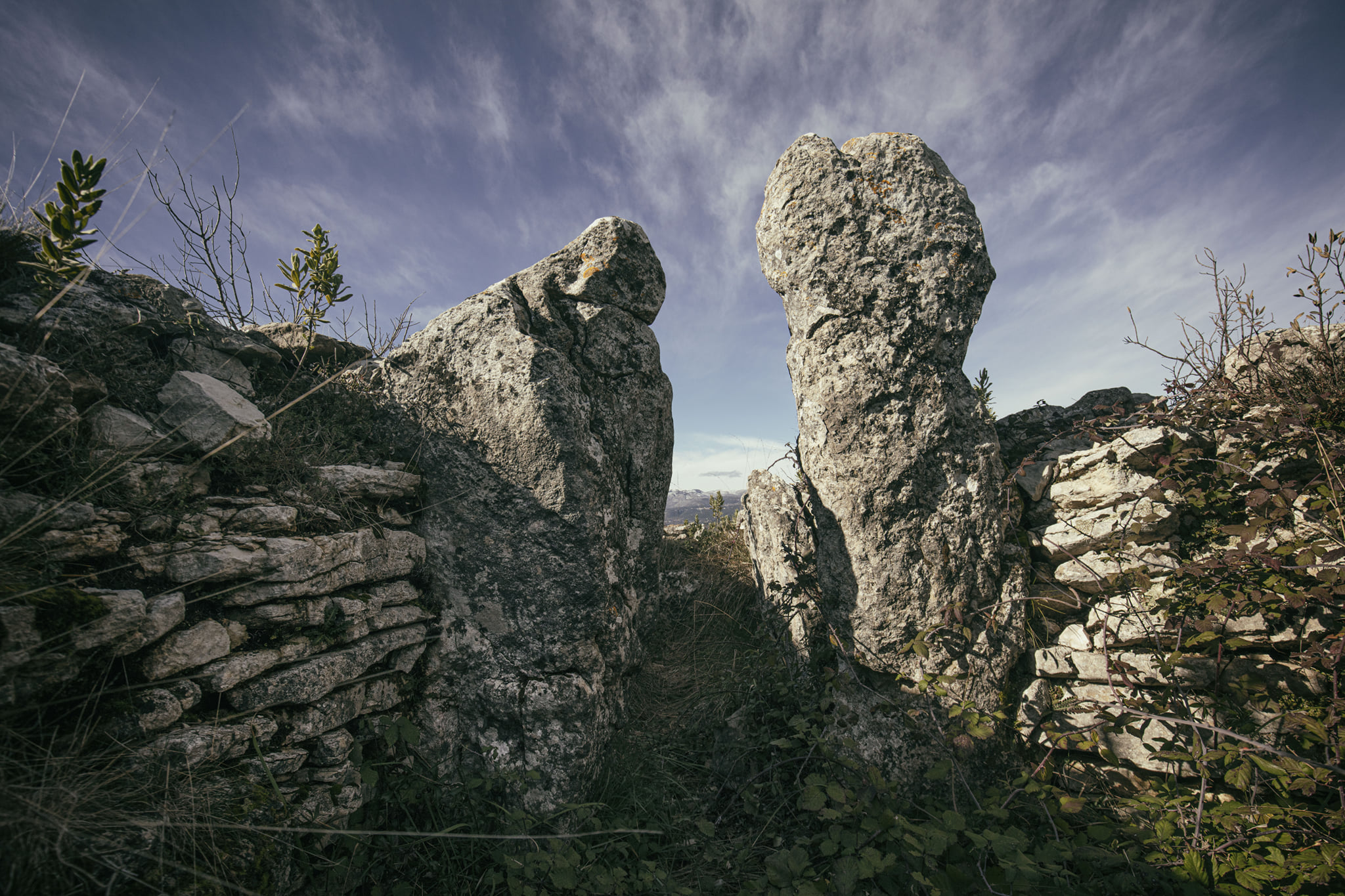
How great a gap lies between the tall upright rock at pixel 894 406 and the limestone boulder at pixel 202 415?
11.5 feet

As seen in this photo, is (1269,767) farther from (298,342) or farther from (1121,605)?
(298,342)

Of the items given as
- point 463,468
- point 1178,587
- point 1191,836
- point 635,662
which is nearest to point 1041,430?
point 1178,587

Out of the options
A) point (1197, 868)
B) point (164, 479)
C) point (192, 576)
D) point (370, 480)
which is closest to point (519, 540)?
point (370, 480)

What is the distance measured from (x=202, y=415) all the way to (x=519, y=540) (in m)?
1.78

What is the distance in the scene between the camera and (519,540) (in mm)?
3330

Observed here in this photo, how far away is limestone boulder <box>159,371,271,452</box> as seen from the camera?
8.56ft

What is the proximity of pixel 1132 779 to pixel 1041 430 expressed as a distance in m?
2.27

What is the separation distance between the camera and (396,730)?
2.76 m

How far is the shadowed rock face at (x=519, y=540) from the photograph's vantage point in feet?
10.4

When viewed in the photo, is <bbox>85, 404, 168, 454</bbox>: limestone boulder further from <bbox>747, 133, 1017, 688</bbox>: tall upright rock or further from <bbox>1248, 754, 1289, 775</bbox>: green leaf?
<bbox>1248, 754, 1289, 775</bbox>: green leaf

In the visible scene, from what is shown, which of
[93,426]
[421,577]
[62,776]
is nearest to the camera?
[62,776]

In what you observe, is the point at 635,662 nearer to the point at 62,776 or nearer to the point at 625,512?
the point at 625,512

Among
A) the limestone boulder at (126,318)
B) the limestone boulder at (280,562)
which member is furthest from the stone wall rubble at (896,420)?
the limestone boulder at (126,318)

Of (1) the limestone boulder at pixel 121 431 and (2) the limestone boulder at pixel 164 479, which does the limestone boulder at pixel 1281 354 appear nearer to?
(2) the limestone boulder at pixel 164 479
